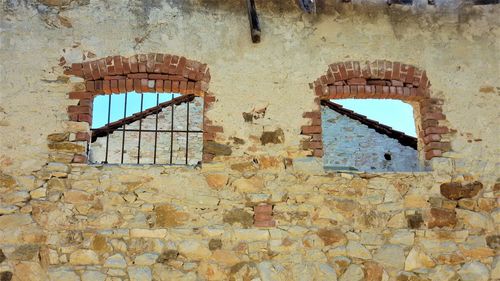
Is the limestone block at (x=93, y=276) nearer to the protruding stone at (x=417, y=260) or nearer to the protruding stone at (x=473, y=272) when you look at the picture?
the protruding stone at (x=417, y=260)

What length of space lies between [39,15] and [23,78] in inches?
29.2

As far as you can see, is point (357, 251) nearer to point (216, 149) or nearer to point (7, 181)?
point (216, 149)

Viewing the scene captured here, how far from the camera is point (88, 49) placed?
15.5 feet

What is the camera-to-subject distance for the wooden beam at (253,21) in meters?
4.84

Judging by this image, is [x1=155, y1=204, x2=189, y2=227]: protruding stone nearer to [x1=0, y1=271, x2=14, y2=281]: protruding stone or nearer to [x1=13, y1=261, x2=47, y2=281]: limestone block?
[x1=13, y1=261, x2=47, y2=281]: limestone block

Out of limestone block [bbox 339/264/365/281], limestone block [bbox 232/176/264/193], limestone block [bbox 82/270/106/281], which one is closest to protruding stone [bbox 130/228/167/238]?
limestone block [bbox 82/270/106/281]

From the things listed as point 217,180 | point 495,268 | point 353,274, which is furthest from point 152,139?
point 495,268

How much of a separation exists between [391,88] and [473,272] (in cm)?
214

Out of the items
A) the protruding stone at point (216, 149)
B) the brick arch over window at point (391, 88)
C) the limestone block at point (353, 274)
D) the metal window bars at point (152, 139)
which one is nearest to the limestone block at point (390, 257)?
the limestone block at point (353, 274)

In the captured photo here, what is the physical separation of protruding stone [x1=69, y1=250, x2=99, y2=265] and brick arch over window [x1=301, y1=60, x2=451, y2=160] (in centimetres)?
281

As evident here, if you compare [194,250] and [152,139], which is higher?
[152,139]

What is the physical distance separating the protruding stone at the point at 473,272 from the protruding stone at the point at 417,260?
1.05 feet

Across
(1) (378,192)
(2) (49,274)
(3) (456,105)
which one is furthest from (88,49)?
(3) (456,105)

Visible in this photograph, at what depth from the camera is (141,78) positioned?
4719 millimetres
